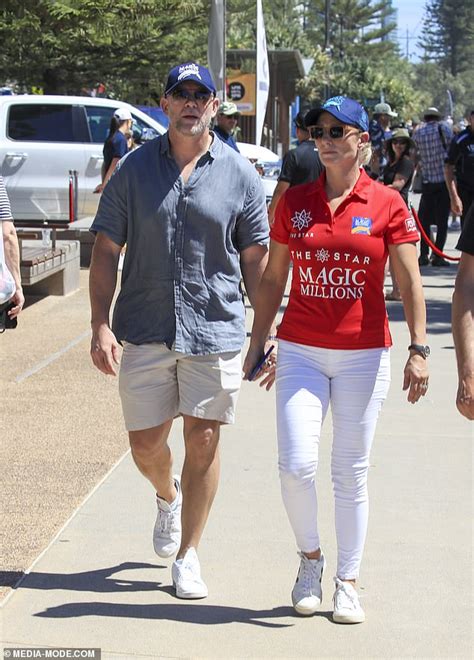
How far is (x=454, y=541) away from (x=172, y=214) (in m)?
1.95

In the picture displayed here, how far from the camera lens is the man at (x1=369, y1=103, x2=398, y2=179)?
629 inches

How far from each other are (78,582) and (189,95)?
6.33ft

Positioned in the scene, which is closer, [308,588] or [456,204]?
[308,588]

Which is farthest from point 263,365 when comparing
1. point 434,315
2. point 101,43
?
point 101,43

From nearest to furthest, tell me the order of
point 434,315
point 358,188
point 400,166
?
point 358,188, point 434,315, point 400,166

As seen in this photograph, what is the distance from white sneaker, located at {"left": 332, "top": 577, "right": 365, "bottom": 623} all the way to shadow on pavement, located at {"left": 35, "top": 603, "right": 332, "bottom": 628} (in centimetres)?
8

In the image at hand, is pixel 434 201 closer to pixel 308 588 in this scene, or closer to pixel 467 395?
pixel 308 588

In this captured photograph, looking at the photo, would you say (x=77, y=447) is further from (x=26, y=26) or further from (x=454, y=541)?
(x=26, y=26)

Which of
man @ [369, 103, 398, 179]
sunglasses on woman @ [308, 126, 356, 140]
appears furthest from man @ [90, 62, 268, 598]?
man @ [369, 103, 398, 179]

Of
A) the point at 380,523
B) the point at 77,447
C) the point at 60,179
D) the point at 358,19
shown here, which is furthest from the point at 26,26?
the point at 358,19

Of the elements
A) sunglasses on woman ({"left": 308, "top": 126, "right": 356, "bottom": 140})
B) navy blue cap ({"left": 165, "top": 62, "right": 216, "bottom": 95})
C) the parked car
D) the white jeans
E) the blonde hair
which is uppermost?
navy blue cap ({"left": 165, "top": 62, "right": 216, "bottom": 95})

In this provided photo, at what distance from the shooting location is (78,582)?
4.86 m

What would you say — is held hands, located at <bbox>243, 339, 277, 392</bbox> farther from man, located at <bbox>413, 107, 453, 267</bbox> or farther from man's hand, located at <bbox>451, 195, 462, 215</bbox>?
man, located at <bbox>413, 107, 453, 267</bbox>

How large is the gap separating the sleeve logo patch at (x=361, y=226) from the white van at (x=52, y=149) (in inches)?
476
